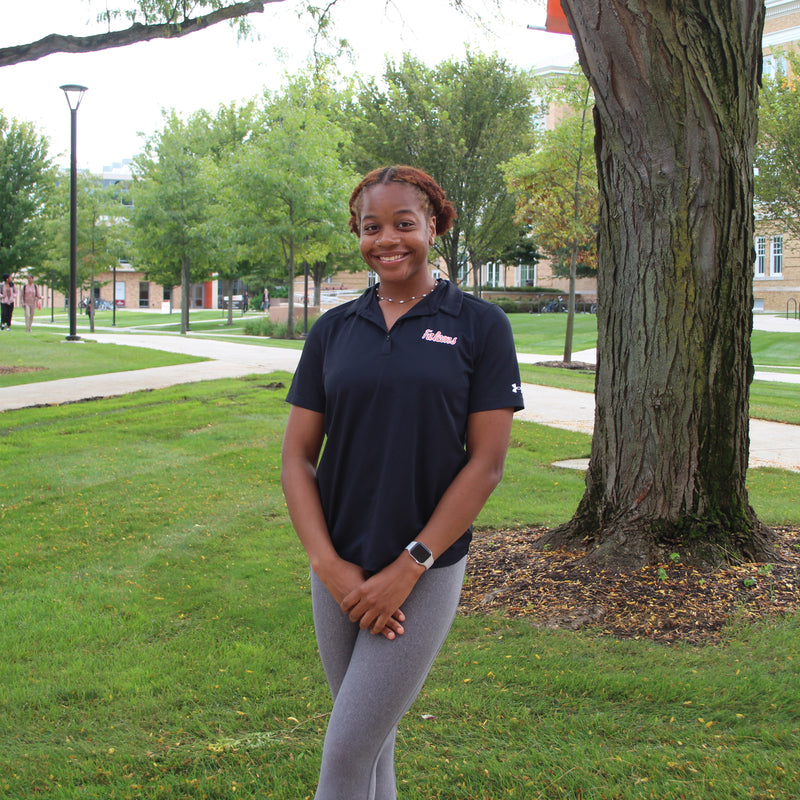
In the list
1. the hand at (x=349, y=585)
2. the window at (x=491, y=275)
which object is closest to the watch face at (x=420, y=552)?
the hand at (x=349, y=585)

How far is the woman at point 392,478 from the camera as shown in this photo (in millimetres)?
2102

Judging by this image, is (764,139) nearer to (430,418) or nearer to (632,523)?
(632,523)

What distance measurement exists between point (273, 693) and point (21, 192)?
27.6m

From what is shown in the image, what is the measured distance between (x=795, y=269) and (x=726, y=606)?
4324 cm

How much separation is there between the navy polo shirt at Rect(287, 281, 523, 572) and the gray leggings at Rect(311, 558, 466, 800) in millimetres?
109

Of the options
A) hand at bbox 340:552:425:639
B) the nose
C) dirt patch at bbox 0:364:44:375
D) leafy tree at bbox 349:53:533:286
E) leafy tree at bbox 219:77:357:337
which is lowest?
hand at bbox 340:552:425:639

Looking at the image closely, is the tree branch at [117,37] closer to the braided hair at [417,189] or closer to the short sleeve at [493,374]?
the braided hair at [417,189]

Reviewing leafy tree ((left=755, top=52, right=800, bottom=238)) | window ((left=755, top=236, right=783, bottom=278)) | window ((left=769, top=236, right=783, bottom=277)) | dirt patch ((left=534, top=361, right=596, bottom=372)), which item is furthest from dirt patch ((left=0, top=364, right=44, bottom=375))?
window ((left=769, top=236, right=783, bottom=277))

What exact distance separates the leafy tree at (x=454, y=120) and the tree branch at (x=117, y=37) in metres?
21.0

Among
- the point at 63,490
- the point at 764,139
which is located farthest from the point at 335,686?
the point at 764,139

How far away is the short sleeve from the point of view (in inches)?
86.4

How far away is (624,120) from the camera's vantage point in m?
4.62

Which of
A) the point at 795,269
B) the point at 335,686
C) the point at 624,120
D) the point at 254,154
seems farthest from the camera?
the point at 795,269

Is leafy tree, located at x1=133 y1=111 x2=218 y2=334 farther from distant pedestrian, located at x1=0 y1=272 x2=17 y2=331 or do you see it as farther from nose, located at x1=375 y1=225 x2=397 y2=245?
nose, located at x1=375 y1=225 x2=397 y2=245
